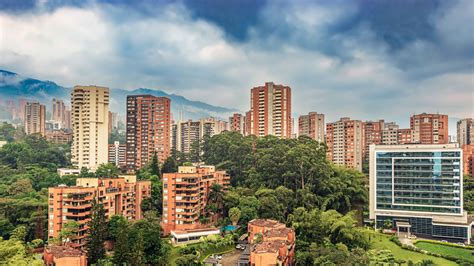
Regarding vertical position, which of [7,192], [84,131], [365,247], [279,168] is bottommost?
[365,247]

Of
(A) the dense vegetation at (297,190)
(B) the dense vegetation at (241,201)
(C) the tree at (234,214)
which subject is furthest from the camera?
(C) the tree at (234,214)

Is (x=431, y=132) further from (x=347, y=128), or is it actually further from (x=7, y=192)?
(x=7, y=192)

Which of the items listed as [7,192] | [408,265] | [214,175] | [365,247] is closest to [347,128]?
[214,175]

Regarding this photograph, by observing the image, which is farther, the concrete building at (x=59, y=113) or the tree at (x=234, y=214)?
the concrete building at (x=59, y=113)

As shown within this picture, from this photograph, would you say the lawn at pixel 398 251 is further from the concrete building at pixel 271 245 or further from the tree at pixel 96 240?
the tree at pixel 96 240

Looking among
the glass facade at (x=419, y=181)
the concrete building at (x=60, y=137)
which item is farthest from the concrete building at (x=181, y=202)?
the concrete building at (x=60, y=137)

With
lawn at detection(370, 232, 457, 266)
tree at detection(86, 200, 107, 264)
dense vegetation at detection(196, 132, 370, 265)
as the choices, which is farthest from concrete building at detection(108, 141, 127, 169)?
lawn at detection(370, 232, 457, 266)

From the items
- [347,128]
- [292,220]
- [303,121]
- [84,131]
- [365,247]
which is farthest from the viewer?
[303,121]
